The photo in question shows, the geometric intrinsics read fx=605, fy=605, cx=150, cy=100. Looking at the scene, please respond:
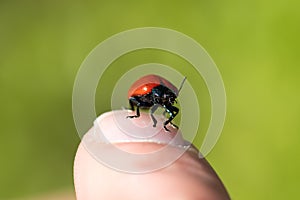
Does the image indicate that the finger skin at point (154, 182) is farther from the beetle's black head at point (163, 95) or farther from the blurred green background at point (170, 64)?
the blurred green background at point (170, 64)

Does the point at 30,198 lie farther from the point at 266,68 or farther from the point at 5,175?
the point at 266,68

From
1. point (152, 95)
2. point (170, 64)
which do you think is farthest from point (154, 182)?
point (170, 64)

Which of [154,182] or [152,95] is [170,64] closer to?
[152,95]

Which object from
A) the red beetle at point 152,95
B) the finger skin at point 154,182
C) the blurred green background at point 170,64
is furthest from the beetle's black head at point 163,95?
the blurred green background at point 170,64

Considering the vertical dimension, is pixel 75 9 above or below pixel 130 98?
above

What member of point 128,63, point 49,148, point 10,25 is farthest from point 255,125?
point 10,25
